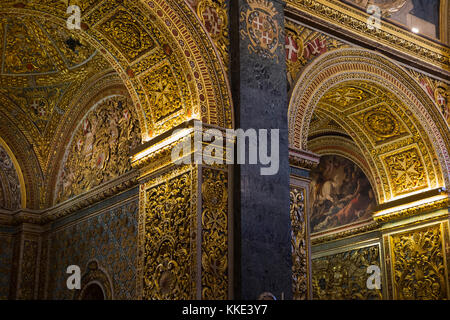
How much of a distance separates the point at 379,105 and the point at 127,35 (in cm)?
458

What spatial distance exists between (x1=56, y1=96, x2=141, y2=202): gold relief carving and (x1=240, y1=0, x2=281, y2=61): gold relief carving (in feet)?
9.57

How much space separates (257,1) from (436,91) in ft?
13.4

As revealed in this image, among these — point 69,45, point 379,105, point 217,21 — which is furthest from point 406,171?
point 69,45

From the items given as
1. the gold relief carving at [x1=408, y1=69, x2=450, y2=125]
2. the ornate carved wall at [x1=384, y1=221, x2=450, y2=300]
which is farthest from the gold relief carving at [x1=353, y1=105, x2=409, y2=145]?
the ornate carved wall at [x1=384, y1=221, x2=450, y2=300]

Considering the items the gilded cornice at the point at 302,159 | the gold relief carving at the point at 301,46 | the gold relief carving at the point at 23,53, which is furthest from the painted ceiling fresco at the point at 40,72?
the gilded cornice at the point at 302,159

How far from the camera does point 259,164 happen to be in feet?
24.5

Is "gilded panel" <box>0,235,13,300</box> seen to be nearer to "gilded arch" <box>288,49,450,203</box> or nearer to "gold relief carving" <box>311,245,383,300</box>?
"gilded arch" <box>288,49,450,203</box>

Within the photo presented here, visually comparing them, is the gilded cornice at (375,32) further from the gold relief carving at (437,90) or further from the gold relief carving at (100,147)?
the gold relief carving at (100,147)

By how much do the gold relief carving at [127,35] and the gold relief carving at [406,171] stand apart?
5.19 m

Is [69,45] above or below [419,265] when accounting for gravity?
above

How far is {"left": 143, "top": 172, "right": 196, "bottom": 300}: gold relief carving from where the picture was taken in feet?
23.0

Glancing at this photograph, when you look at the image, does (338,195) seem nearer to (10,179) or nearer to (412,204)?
(412,204)

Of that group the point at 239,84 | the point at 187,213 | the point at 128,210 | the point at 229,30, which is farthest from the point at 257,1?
the point at 128,210
